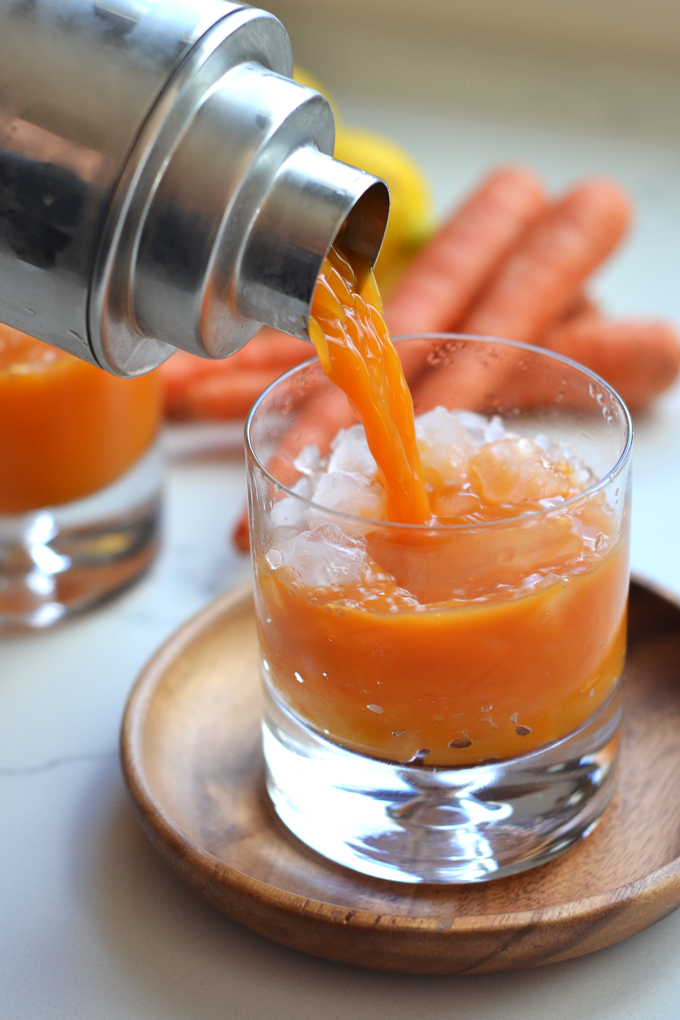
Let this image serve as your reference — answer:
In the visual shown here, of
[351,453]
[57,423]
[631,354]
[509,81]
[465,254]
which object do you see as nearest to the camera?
[351,453]

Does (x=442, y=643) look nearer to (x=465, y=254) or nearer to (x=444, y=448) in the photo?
(x=444, y=448)

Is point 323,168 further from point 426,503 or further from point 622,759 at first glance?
point 622,759

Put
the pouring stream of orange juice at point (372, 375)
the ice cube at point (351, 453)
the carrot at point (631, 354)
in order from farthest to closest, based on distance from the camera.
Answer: the carrot at point (631, 354)
the ice cube at point (351, 453)
the pouring stream of orange juice at point (372, 375)

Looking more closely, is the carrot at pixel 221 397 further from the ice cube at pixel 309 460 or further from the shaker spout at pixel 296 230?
the shaker spout at pixel 296 230

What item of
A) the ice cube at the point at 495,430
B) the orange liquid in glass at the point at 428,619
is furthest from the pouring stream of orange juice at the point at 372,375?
the ice cube at the point at 495,430

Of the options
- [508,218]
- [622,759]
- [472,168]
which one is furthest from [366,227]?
[472,168]

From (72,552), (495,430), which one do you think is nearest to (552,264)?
(495,430)
